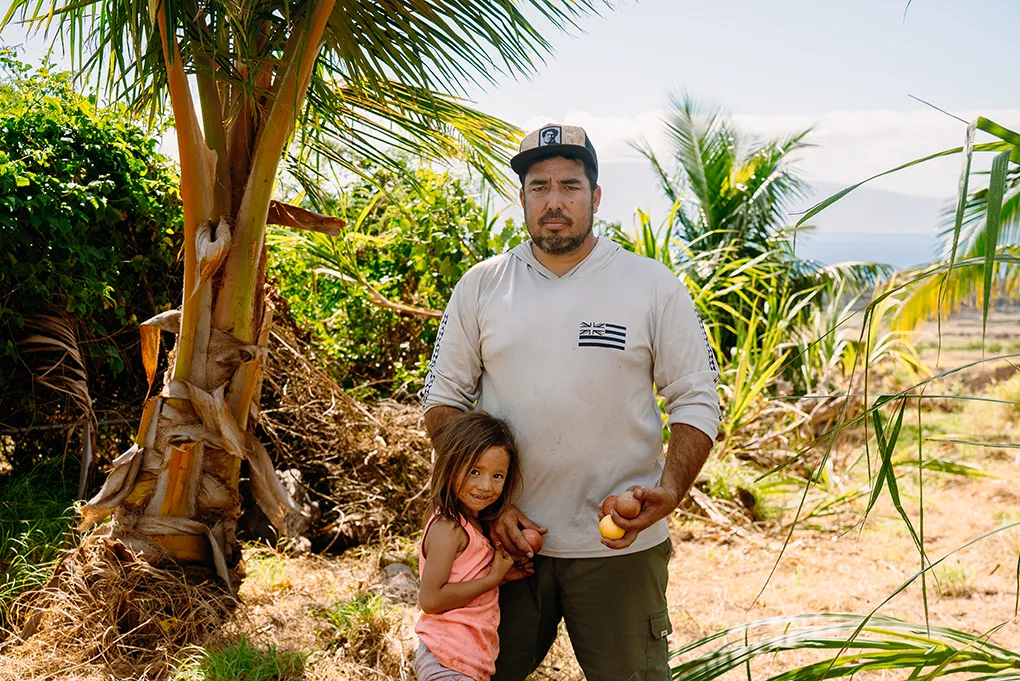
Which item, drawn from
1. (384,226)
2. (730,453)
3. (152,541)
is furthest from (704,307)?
(152,541)

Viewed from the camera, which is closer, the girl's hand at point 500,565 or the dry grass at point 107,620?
the girl's hand at point 500,565

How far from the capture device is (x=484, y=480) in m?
2.53

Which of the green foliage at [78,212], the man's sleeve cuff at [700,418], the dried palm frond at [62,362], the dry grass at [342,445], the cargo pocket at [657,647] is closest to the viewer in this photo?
the man's sleeve cuff at [700,418]

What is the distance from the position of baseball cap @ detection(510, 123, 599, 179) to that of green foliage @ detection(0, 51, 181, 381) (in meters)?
2.90

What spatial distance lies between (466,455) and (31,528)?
115 inches

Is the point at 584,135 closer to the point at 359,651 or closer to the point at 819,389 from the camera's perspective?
the point at 359,651

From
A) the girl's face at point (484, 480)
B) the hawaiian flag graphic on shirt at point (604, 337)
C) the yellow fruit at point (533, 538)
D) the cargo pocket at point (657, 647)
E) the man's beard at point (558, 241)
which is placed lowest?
the cargo pocket at point (657, 647)

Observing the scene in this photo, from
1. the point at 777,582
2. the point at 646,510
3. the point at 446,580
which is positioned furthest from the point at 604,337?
the point at 777,582

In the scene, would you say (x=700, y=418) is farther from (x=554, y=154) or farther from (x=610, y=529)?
(x=554, y=154)

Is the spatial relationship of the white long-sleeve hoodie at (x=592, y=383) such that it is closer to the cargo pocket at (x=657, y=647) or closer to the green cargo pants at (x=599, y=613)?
the green cargo pants at (x=599, y=613)

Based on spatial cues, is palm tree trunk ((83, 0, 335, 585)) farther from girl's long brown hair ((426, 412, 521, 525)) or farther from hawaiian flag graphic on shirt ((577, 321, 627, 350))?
hawaiian flag graphic on shirt ((577, 321, 627, 350))

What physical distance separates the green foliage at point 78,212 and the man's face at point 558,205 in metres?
2.94

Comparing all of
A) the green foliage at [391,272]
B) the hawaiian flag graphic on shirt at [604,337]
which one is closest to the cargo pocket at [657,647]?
the hawaiian flag graphic on shirt at [604,337]

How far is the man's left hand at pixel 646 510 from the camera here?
7.68 feet
